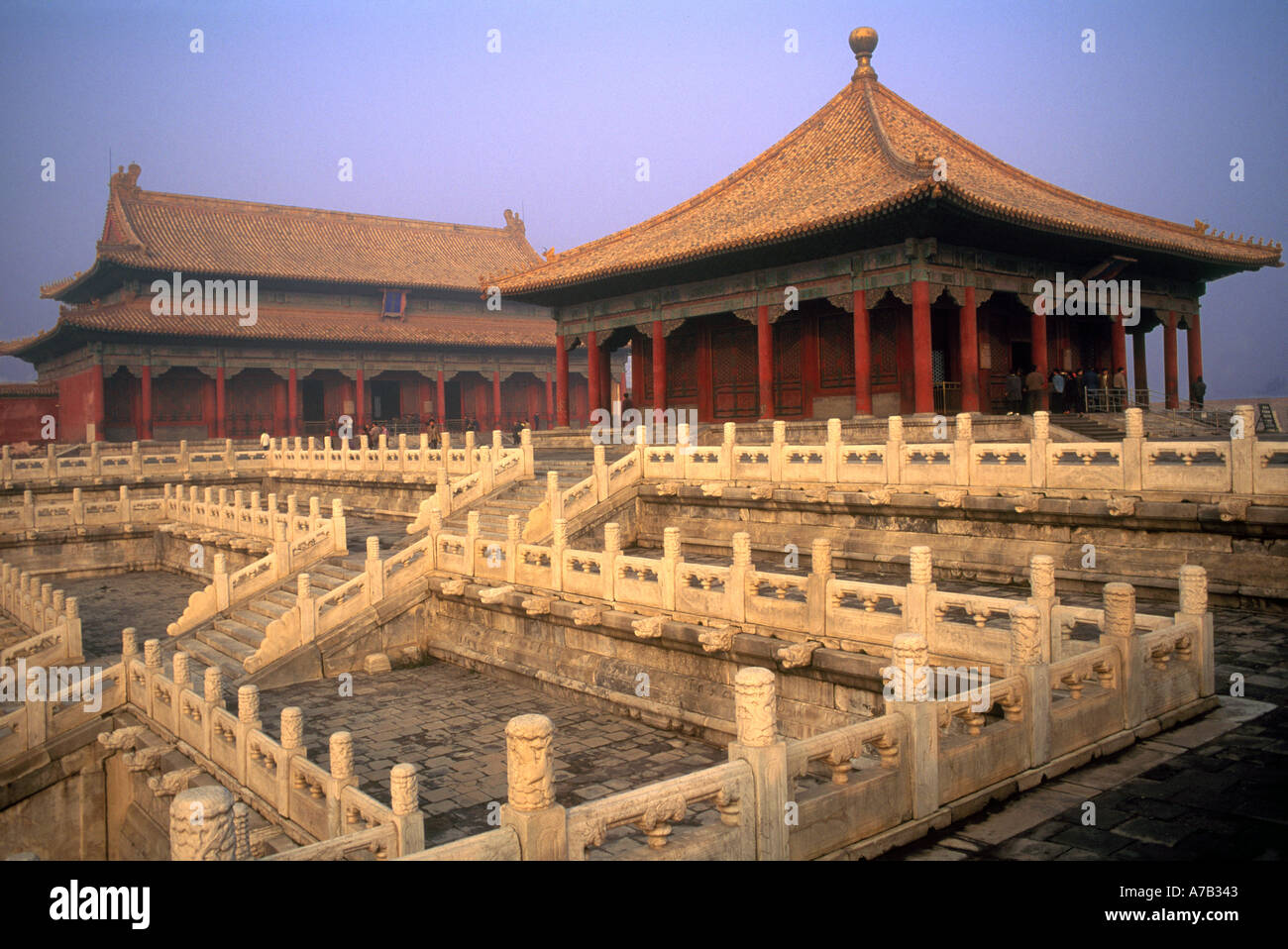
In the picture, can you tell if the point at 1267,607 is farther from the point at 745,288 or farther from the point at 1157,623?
the point at 745,288

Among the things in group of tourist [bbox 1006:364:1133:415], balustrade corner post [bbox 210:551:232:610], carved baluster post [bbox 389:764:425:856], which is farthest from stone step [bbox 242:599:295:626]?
group of tourist [bbox 1006:364:1133:415]

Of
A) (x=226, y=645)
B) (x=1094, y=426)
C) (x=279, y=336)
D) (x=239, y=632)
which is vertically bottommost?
(x=226, y=645)

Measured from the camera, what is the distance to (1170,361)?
24234 mm

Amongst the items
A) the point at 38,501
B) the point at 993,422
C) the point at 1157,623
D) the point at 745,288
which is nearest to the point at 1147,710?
the point at 1157,623

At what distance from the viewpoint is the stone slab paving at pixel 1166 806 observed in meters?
5.25

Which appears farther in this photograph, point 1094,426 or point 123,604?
point 123,604

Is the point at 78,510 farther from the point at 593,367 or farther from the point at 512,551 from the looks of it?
the point at 512,551

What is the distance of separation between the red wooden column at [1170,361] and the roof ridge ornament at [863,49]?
9469mm

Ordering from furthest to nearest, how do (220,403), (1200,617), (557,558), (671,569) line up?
(220,403)
(557,558)
(671,569)
(1200,617)

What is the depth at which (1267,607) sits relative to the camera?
32.3 ft

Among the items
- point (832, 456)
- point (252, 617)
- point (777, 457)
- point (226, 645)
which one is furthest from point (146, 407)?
point (832, 456)

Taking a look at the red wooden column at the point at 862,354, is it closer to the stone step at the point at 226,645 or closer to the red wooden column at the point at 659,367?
the red wooden column at the point at 659,367

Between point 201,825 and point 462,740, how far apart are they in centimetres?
682

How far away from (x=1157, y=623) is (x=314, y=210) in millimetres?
41681
